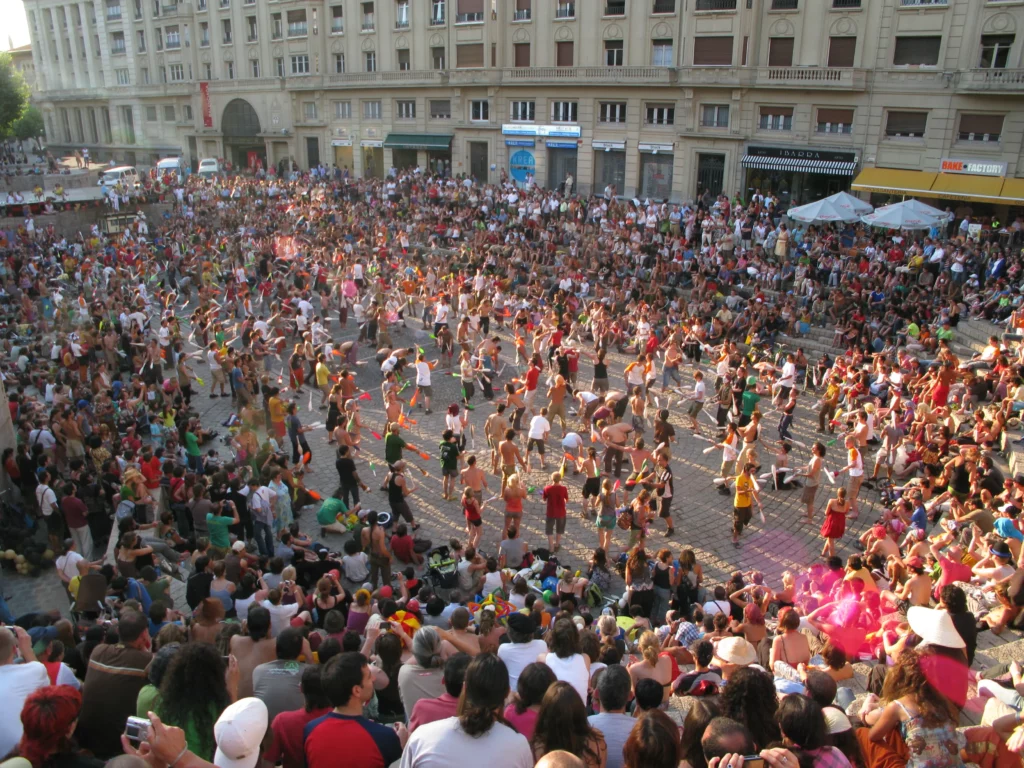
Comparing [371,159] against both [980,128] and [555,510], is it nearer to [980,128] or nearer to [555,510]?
[980,128]

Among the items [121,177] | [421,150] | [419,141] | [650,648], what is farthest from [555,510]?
[121,177]

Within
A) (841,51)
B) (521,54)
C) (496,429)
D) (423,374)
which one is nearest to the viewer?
(496,429)

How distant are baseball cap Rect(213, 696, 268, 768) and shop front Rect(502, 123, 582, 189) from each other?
36.1m

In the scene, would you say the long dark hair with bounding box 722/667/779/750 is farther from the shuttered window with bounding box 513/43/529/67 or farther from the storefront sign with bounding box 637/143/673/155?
the shuttered window with bounding box 513/43/529/67

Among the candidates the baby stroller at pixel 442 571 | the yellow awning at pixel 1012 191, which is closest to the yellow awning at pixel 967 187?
the yellow awning at pixel 1012 191

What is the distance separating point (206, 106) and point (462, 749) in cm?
6315

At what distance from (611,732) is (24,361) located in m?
18.3

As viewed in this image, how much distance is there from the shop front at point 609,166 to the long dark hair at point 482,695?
34.9m

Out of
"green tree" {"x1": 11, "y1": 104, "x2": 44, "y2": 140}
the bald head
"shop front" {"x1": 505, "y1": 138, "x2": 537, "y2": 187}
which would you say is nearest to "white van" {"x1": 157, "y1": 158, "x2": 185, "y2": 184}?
"shop front" {"x1": 505, "y1": 138, "x2": 537, "y2": 187}

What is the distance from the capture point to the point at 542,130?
129ft

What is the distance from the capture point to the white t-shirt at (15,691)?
4.54 m

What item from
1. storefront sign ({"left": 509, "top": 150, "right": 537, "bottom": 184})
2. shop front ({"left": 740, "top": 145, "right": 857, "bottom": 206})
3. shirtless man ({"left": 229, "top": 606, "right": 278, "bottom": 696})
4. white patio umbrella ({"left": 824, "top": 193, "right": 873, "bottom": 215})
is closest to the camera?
shirtless man ({"left": 229, "top": 606, "right": 278, "bottom": 696})

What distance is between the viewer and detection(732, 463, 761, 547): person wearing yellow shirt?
11.5m

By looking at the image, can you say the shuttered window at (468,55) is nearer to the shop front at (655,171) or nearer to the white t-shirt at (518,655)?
the shop front at (655,171)
